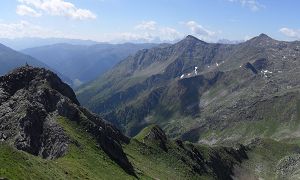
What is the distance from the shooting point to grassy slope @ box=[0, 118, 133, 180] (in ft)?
233

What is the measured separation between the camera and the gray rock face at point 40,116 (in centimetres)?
10938

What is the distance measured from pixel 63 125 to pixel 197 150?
91.9 metres

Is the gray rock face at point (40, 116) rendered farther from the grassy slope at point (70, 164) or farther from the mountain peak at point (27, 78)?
the grassy slope at point (70, 164)

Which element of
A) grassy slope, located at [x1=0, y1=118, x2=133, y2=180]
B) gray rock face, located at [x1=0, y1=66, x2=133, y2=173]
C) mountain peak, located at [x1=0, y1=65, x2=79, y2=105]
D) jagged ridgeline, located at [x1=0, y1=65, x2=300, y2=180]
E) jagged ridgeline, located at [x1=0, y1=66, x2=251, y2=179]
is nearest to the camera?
grassy slope, located at [x1=0, y1=118, x2=133, y2=180]

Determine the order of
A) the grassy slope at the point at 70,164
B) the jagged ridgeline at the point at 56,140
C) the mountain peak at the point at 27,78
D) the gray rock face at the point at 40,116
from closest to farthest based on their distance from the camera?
the grassy slope at the point at 70,164, the jagged ridgeline at the point at 56,140, the gray rock face at the point at 40,116, the mountain peak at the point at 27,78

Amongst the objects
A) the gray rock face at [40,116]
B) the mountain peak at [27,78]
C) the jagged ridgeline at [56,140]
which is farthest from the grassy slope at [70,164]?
the mountain peak at [27,78]

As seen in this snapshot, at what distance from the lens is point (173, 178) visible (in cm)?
14700

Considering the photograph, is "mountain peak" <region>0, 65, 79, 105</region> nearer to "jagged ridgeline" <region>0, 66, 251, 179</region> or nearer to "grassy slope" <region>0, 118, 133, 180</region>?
"jagged ridgeline" <region>0, 66, 251, 179</region>

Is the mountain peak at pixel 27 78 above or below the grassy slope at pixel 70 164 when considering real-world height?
above

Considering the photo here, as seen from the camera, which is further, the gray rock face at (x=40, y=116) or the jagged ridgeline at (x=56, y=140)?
the gray rock face at (x=40, y=116)

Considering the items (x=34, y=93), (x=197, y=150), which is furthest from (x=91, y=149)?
(x=197, y=150)

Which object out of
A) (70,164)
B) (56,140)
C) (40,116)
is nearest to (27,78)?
(40,116)

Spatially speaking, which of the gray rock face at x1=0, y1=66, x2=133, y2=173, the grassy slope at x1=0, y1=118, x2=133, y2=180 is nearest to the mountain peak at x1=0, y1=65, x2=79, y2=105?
the gray rock face at x1=0, y1=66, x2=133, y2=173

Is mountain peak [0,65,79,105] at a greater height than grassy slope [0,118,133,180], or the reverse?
mountain peak [0,65,79,105]
